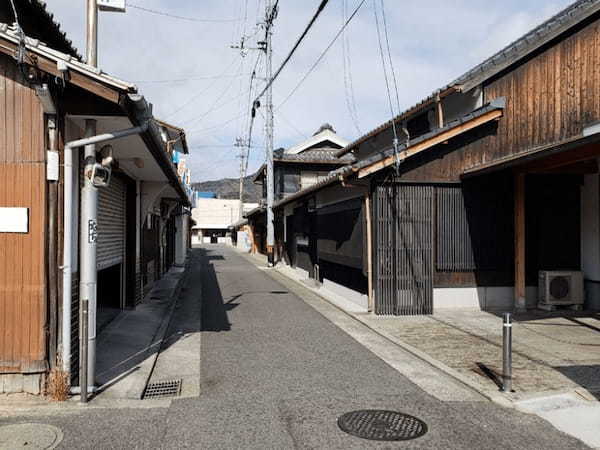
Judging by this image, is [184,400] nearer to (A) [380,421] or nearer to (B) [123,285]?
(A) [380,421]

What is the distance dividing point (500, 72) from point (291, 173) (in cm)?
2067

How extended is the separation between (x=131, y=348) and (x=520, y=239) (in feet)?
29.5

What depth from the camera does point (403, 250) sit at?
39.7 feet

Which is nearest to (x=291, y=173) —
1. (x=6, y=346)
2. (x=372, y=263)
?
(x=372, y=263)

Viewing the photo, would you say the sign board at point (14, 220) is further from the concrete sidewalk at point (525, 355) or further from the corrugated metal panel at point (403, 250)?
the corrugated metal panel at point (403, 250)

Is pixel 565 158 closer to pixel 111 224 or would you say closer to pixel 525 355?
pixel 525 355

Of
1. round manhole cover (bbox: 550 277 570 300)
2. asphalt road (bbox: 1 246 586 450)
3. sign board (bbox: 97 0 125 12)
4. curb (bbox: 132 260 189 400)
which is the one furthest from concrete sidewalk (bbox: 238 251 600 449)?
sign board (bbox: 97 0 125 12)

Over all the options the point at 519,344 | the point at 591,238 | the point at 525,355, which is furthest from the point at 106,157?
the point at 591,238

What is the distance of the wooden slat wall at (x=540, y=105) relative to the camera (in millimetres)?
9492

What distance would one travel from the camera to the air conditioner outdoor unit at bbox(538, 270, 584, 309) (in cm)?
1218

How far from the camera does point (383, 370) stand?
24.7 feet

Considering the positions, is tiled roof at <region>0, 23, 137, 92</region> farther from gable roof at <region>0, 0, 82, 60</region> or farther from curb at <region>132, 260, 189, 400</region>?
curb at <region>132, 260, 189, 400</region>

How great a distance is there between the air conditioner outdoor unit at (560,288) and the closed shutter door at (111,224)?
9.85 m

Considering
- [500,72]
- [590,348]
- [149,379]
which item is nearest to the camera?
[149,379]
